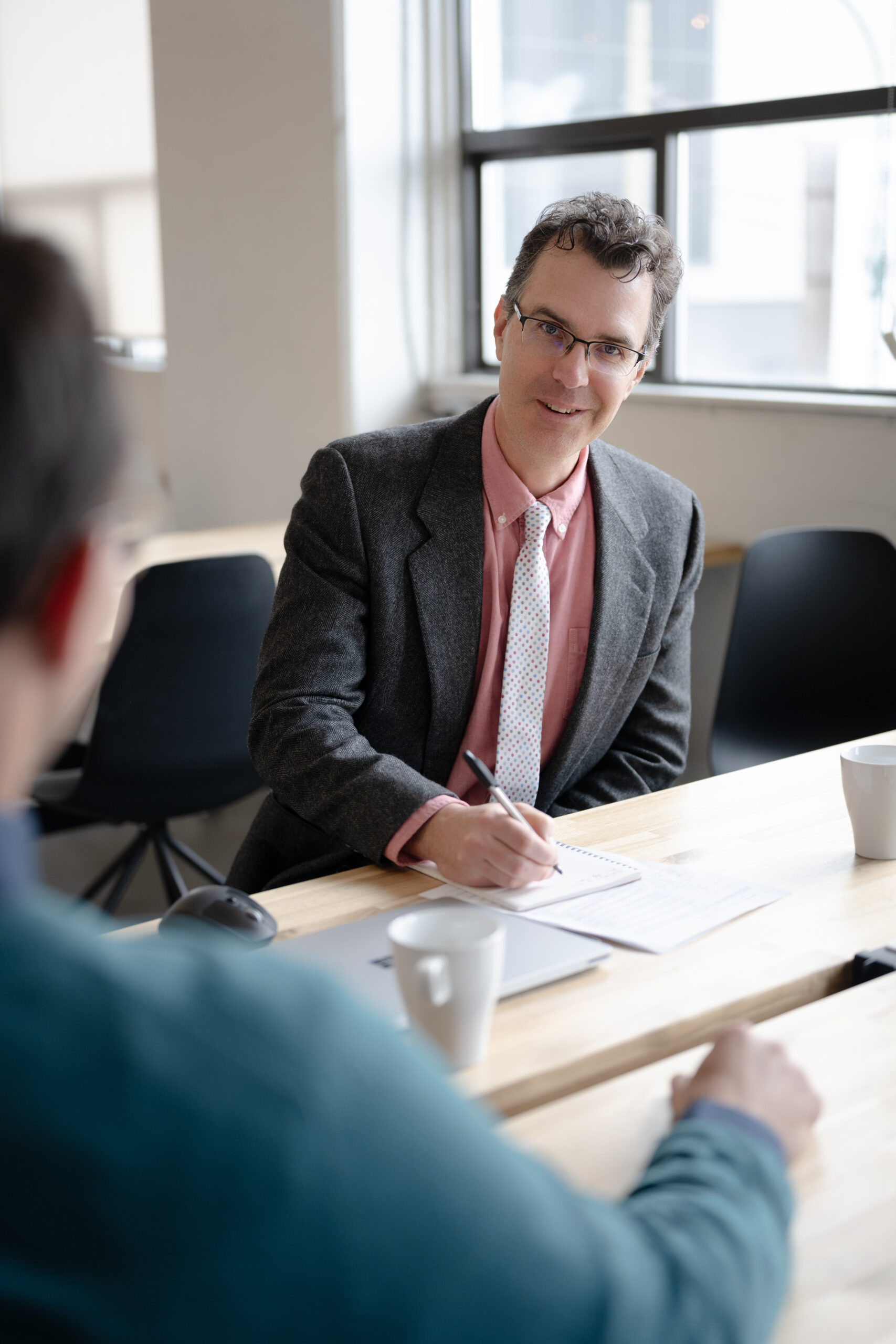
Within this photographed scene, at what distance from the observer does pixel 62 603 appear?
0.47 meters

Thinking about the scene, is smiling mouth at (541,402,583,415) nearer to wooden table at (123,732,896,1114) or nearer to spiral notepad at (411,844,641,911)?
wooden table at (123,732,896,1114)

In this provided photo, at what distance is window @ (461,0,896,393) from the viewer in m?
2.77

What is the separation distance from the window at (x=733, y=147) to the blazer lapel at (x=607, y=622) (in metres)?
1.08

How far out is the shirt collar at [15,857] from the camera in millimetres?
460

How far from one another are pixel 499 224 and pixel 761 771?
2.47 meters

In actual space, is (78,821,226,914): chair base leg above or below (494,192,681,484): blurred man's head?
below

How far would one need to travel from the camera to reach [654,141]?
3145mm

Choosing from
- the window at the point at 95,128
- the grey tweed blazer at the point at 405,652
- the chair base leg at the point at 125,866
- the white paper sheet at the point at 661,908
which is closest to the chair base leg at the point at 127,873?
the chair base leg at the point at 125,866

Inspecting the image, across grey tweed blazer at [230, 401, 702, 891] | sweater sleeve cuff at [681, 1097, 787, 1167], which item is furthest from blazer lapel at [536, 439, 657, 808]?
sweater sleeve cuff at [681, 1097, 787, 1167]

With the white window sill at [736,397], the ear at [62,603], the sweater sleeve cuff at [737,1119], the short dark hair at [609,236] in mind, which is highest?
the short dark hair at [609,236]

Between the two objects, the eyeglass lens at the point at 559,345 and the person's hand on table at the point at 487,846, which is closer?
the person's hand on table at the point at 487,846

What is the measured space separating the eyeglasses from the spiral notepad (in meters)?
0.65

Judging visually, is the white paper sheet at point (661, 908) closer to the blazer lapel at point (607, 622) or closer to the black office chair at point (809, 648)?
the blazer lapel at point (607, 622)

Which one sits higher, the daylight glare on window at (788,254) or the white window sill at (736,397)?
the daylight glare on window at (788,254)
